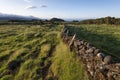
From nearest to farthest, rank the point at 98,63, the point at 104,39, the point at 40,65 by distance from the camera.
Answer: the point at 98,63
the point at 40,65
the point at 104,39

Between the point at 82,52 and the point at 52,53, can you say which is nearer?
the point at 82,52

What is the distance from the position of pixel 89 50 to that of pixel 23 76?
7.51 metres

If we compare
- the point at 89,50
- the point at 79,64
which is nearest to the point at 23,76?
the point at 79,64

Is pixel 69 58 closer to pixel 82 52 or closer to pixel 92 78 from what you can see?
pixel 82 52

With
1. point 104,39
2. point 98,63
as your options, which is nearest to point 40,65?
point 98,63

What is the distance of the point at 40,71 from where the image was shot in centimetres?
2116

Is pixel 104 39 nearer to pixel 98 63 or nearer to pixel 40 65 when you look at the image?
pixel 40 65

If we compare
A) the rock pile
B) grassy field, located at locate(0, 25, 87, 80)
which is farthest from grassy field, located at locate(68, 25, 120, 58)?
grassy field, located at locate(0, 25, 87, 80)

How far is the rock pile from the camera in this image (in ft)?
43.5

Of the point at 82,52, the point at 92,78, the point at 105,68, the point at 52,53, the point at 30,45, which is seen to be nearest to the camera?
the point at 105,68

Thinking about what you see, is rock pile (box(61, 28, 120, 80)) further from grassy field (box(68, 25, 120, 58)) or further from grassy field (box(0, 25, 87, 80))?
grassy field (box(68, 25, 120, 58))

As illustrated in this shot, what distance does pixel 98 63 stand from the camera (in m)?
15.4

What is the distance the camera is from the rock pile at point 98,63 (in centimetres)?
1325

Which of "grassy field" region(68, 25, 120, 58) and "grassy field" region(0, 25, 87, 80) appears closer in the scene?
"grassy field" region(0, 25, 87, 80)
